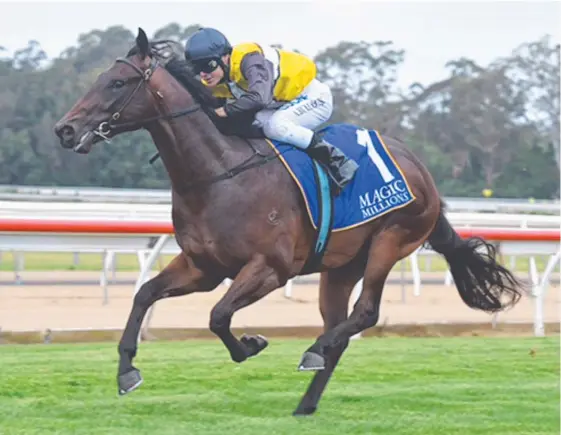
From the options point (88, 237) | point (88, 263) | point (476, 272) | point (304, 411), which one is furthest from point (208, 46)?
point (88, 263)

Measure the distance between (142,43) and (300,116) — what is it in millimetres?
864

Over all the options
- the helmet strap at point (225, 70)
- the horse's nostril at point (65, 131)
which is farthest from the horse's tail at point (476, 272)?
the horse's nostril at point (65, 131)

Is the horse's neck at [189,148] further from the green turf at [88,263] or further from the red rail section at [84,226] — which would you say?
the green turf at [88,263]

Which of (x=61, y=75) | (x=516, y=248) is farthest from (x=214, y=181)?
(x=61, y=75)

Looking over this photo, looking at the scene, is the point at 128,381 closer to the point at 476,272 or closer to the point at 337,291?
the point at 337,291

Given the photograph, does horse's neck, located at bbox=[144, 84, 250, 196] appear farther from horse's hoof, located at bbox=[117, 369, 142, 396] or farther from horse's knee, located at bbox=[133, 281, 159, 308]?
horse's hoof, located at bbox=[117, 369, 142, 396]

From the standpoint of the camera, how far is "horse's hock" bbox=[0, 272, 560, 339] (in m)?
8.98

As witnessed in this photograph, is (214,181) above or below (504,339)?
above

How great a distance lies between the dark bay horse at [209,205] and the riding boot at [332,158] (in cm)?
19

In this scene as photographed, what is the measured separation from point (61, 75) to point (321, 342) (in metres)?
31.0

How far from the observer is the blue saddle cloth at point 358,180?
5699 millimetres

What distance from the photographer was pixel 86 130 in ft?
17.2

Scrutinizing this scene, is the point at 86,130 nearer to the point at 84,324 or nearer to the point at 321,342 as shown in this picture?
the point at 321,342

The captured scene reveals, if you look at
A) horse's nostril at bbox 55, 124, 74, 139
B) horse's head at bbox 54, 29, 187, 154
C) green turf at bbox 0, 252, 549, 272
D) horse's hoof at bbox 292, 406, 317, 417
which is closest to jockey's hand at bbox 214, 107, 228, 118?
horse's head at bbox 54, 29, 187, 154
